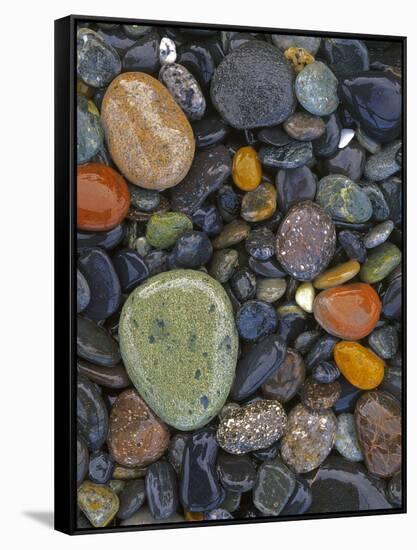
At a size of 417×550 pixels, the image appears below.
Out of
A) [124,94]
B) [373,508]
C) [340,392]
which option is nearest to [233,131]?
[124,94]

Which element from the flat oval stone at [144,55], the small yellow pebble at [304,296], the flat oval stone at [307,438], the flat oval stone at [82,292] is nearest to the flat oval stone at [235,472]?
the flat oval stone at [307,438]

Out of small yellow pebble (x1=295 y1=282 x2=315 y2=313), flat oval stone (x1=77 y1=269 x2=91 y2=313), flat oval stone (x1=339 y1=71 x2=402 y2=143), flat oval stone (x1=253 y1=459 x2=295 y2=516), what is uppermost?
flat oval stone (x1=339 y1=71 x2=402 y2=143)

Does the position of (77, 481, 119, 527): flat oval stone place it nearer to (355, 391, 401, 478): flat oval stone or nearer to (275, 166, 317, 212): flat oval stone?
(355, 391, 401, 478): flat oval stone

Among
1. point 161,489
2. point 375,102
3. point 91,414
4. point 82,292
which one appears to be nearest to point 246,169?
point 375,102

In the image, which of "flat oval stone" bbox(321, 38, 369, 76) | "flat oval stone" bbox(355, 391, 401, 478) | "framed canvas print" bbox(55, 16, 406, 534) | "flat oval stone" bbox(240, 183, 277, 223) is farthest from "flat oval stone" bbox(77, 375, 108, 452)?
"flat oval stone" bbox(321, 38, 369, 76)

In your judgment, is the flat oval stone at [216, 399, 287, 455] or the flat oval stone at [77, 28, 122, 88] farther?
the flat oval stone at [216, 399, 287, 455]

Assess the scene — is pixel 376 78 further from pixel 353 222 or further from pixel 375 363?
pixel 375 363

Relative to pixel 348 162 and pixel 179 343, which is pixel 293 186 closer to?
pixel 348 162

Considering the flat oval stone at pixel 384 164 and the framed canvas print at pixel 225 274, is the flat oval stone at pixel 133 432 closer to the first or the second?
the framed canvas print at pixel 225 274
